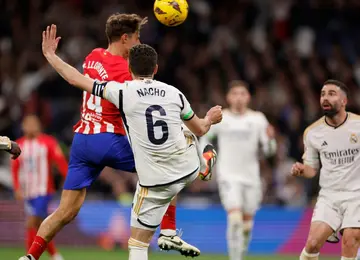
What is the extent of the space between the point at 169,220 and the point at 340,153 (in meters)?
2.17

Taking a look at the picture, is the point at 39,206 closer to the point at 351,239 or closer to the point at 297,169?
the point at 297,169

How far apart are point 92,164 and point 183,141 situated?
1.18 meters

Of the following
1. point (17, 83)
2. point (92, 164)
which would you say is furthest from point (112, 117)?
point (17, 83)

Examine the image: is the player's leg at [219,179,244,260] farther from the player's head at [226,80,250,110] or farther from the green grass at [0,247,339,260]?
the green grass at [0,247,339,260]

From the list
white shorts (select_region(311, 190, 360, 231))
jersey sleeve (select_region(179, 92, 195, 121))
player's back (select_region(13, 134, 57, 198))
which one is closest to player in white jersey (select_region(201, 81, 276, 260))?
player's back (select_region(13, 134, 57, 198))

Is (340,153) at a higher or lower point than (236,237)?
higher

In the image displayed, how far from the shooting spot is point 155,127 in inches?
358

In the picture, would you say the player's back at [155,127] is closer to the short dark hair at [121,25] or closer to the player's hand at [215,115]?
the player's hand at [215,115]

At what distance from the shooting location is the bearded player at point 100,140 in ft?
32.3

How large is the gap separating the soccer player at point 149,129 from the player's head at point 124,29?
83 centimetres

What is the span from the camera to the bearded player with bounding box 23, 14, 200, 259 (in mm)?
9844

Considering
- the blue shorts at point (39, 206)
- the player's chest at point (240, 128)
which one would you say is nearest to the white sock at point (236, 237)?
the player's chest at point (240, 128)

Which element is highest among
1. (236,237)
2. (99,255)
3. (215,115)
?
(215,115)

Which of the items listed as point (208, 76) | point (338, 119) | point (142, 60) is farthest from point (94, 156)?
point (208, 76)
